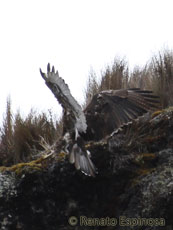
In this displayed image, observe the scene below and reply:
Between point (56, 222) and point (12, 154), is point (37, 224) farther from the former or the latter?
point (12, 154)

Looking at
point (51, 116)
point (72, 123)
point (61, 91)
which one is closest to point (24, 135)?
point (51, 116)

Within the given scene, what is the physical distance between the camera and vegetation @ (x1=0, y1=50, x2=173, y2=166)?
7245 millimetres

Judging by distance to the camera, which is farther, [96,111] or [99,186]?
[96,111]

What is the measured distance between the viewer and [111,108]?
6285 millimetres

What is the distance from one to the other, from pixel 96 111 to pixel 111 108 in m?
0.17

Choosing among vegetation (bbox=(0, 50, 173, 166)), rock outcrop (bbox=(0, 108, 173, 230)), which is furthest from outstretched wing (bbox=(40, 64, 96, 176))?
vegetation (bbox=(0, 50, 173, 166))

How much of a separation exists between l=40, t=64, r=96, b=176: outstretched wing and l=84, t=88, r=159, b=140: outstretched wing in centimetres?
14

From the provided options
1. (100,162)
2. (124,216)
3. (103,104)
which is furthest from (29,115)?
(124,216)

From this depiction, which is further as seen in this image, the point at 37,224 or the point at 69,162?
the point at 69,162

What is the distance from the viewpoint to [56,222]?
5.39 meters

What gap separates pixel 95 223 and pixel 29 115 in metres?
2.63

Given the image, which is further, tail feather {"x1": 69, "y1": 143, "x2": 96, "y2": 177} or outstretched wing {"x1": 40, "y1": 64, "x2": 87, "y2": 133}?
outstretched wing {"x1": 40, "y1": 64, "x2": 87, "y2": 133}

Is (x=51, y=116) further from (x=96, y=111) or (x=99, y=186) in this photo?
(x=99, y=186)

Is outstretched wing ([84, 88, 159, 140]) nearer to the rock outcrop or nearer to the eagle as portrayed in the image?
the eagle
